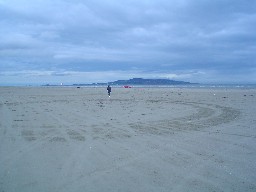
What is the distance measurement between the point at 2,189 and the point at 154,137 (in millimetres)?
6100

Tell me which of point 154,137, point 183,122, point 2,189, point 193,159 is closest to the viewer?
point 2,189

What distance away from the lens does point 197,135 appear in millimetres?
11156

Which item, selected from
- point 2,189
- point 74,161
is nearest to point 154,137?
point 74,161

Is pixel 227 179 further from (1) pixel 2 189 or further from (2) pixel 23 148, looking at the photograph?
(2) pixel 23 148

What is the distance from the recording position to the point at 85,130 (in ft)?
40.4

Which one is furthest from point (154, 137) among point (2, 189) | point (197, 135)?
point (2, 189)

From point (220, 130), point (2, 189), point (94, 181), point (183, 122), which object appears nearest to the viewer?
point (2, 189)

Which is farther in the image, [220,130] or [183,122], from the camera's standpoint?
[183,122]

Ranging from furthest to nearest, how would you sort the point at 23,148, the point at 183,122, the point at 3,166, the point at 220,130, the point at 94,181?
the point at 183,122
the point at 220,130
the point at 23,148
the point at 3,166
the point at 94,181

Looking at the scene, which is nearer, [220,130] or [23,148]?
[23,148]

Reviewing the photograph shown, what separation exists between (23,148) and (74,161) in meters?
2.41

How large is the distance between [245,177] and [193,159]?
165 centimetres

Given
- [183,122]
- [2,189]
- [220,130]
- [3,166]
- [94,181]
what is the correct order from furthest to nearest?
1. [183,122]
2. [220,130]
3. [3,166]
4. [94,181]
5. [2,189]

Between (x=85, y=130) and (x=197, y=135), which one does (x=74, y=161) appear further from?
(x=197, y=135)
